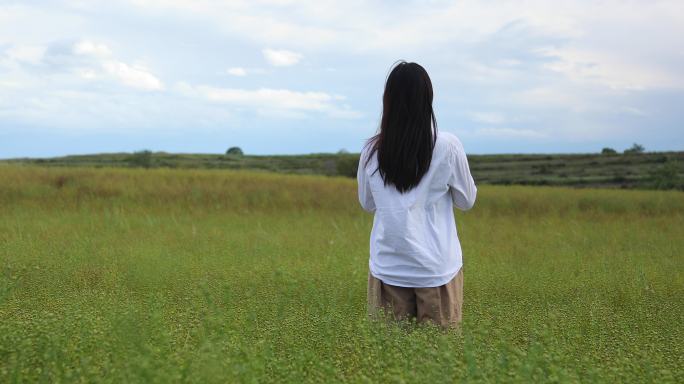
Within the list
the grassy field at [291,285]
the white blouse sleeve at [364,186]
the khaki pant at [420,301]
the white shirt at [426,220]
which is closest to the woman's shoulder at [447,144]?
the white shirt at [426,220]

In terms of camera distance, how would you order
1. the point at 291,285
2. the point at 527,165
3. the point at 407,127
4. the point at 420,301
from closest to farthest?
the point at 407,127 → the point at 420,301 → the point at 291,285 → the point at 527,165

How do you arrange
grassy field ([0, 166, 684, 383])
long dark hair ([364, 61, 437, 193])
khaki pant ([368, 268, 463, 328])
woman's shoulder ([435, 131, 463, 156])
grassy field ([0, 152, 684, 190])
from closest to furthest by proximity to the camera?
grassy field ([0, 166, 684, 383]) → long dark hair ([364, 61, 437, 193]) → woman's shoulder ([435, 131, 463, 156]) → khaki pant ([368, 268, 463, 328]) → grassy field ([0, 152, 684, 190])

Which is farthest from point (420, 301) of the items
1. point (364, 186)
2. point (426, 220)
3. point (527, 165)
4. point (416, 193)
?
point (527, 165)

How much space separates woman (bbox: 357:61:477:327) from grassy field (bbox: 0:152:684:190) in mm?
21897

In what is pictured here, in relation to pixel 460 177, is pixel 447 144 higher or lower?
higher

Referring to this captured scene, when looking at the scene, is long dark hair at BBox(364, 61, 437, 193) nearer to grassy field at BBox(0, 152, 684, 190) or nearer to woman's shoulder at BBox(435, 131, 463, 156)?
woman's shoulder at BBox(435, 131, 463, 156)

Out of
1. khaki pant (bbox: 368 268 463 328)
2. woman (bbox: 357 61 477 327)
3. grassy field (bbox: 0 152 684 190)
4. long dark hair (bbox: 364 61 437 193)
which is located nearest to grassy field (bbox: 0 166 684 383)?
khaki pant (bbox: 368 268 463 328)

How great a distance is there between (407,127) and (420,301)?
3.62ft

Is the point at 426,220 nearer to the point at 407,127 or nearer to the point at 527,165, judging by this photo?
the point at 407,127

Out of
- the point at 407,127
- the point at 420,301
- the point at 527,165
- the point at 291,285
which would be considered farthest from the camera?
the point at 527,165

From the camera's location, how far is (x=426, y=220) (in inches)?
160

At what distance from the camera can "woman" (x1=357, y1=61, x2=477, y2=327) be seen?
3.98 meters

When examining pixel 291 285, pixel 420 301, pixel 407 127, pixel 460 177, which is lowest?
pixel 291 285

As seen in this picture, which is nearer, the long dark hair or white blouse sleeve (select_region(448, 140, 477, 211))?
the long dark hair
